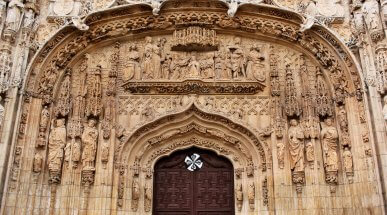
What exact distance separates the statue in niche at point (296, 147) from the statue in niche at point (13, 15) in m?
5.39

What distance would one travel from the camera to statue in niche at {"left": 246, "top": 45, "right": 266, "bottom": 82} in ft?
29.8

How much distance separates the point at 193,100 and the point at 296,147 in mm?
2161

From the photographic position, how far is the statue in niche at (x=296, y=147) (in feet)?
26.9

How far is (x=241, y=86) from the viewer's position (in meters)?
8.90

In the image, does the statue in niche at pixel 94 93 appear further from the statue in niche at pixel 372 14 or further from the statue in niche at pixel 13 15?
the statue in niche at pixel 372 14

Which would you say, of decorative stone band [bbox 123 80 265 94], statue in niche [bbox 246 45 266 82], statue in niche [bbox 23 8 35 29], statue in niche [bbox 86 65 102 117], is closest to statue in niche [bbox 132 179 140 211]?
statue in niche [bbox 86 65 102 117]

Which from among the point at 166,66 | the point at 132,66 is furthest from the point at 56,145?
the point at 166,66

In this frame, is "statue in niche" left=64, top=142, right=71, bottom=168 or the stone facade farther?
"statue in niche" left=64, top=142, right=71, bottom=168

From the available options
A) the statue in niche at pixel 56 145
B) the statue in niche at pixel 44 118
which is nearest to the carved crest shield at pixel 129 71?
the statue in niche at pixel 56 145

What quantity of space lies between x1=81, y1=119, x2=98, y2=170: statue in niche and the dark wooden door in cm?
130

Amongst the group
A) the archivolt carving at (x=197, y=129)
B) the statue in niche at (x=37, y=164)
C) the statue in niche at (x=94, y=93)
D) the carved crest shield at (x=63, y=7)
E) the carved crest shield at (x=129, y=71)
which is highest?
the carved crest shield at (x=63, y=7)

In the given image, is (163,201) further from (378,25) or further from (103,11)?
(378,25)

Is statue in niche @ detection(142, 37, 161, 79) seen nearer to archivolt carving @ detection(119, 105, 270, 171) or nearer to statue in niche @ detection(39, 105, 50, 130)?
archivolt carving @ detection(119, 105, 270, 171)

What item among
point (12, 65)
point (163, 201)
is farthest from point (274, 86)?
point (12, 65)
